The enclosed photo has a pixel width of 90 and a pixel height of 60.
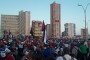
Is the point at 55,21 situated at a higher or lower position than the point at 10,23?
higher

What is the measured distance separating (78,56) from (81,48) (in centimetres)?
56

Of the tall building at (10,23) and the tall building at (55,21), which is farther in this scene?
the tall building at (10,23)

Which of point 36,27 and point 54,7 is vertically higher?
point 54,7

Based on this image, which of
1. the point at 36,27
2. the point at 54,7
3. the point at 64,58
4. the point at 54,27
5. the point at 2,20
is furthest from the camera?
the point at 54,7

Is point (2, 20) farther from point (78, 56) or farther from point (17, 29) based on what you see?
point (78, 56)

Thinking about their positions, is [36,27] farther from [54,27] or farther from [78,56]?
[78,56]

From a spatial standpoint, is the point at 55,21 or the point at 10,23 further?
the point at 10,23

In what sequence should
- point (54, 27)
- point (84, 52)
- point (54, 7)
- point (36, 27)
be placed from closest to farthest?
point (84, 52), point (36, 27), point (54, 27), point (54, 7)

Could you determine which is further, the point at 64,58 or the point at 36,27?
the point at 36,27

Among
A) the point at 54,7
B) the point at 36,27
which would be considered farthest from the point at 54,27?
the point at 36,27

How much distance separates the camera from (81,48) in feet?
58.2

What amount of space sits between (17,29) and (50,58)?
6775 inches

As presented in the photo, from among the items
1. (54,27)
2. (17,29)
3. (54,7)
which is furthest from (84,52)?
(54,7)

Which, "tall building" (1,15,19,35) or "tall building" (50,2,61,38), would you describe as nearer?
"tall building" (50,2,61,38)
